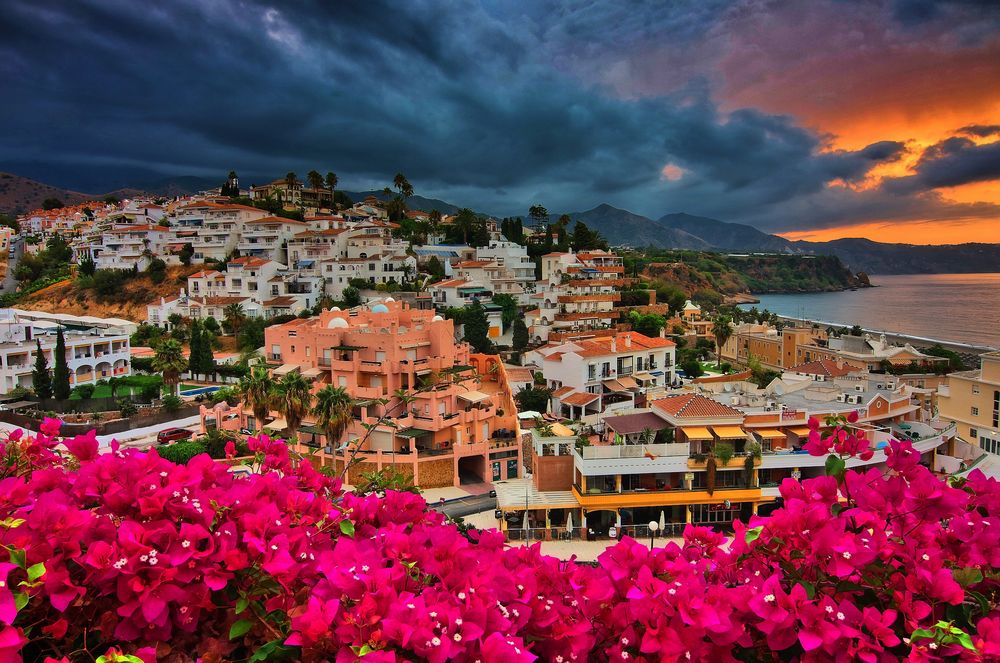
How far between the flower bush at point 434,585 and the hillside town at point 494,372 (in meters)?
1.38

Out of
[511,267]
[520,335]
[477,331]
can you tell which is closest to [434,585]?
[477,331]

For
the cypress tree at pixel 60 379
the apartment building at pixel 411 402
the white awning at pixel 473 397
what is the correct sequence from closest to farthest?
the apartment building at pixel 411 402
the white awning at pixel 473 397
the cypress tree at pixel 60 379

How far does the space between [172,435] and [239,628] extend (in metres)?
28.3

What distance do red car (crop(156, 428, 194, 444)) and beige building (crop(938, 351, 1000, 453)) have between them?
31.6 metres

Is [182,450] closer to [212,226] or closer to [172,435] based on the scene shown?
[172,435]

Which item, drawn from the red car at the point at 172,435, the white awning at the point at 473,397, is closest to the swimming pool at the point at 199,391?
the red car at the point at 172,435

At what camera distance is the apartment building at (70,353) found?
33.6 m

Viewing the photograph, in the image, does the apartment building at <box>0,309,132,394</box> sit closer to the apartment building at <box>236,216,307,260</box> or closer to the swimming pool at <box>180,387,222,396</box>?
the swimming pool at <box>180,387,222,396</box>

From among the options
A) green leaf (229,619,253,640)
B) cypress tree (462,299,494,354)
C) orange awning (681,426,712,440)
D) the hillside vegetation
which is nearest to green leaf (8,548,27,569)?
green leaf (229,619,253,640)

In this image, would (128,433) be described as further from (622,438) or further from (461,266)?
(461,266)

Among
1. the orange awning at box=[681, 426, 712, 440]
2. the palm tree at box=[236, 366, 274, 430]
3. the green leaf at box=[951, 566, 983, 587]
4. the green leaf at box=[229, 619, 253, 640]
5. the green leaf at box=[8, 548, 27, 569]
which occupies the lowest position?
the orange awning at box=[681, 426, 712, 440]

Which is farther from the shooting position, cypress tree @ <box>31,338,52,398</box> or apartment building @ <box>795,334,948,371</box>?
apartment building @ <box>795,334,948,371</box>

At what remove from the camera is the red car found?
26.4m

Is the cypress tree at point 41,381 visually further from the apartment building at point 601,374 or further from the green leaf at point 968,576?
the green leaf at point 968,576
